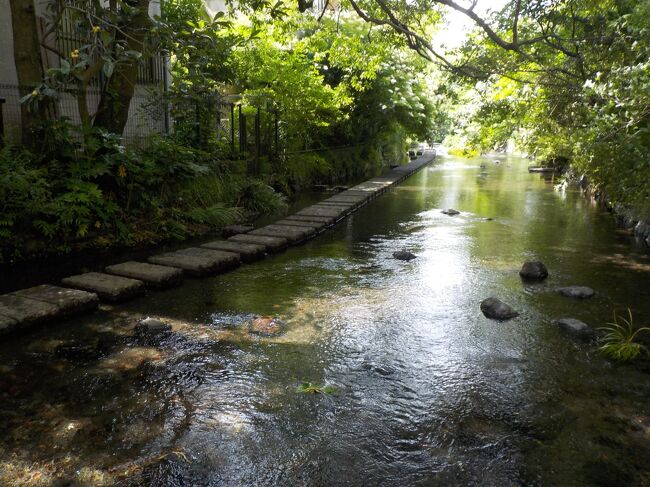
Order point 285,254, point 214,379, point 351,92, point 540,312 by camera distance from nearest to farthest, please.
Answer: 1. point 214,379
2. point 540,312
3. point 285,254
4. point 351,92

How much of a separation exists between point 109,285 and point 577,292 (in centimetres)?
535

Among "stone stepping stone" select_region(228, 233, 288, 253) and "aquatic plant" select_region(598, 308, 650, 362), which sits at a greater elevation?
"stone stepping stone" select_region(228, 233, 288, 253)

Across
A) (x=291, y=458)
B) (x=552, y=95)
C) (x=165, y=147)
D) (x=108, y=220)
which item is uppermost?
(x=552, y=95)

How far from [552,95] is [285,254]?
713 cm

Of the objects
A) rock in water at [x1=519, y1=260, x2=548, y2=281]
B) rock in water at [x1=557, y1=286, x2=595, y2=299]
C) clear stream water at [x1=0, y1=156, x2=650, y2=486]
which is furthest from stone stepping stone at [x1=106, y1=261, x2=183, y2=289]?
rock in water at [x1=557, y1=286, x2=595, y2=299]

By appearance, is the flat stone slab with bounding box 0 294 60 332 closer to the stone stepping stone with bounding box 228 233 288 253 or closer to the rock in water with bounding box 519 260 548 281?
the stone stepping stone with bounding box 228 233 288 253

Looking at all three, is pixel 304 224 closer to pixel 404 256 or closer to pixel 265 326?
pixel 404 256

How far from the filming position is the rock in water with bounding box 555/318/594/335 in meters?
4.70

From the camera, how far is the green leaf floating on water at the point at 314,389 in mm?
3611

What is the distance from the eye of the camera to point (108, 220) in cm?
784

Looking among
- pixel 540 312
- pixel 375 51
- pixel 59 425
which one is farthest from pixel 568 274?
pixel 375 51

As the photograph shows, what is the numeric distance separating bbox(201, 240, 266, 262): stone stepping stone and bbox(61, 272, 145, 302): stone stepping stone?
1.82m

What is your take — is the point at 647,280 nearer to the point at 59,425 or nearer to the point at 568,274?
the point at 568,274

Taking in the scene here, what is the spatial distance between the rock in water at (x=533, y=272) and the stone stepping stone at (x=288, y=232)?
12.0ft
